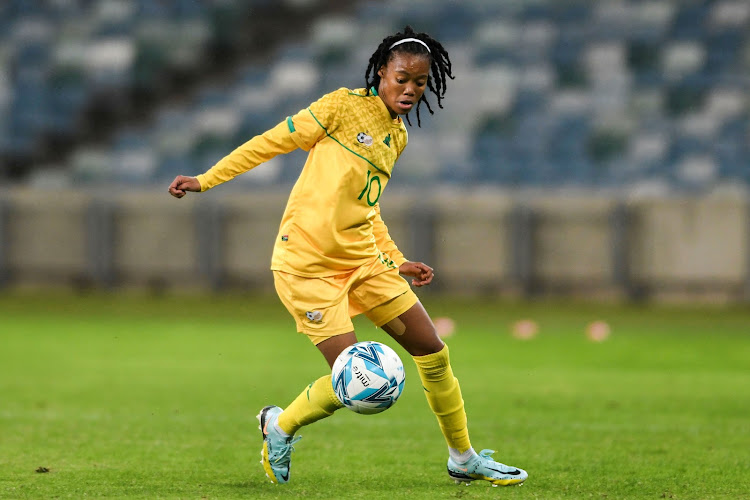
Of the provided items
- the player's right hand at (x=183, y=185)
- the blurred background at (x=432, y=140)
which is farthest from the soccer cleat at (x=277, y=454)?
the blurred background at (x=432, y=140)

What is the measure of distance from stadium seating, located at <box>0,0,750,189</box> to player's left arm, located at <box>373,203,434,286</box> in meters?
10.1

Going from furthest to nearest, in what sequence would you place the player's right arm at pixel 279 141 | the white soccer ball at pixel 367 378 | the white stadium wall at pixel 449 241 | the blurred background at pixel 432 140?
the blurred background at pixel 432 140 < the white stadium wall at pixel 449 241 < the player's right arm at pixel 279 141 < the white soccer ball at pixel 367 378

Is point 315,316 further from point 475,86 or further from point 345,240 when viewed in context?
point 475,86

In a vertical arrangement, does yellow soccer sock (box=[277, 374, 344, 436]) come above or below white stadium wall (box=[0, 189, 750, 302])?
below

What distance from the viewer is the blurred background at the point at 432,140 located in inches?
535

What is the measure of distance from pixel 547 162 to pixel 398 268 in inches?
417

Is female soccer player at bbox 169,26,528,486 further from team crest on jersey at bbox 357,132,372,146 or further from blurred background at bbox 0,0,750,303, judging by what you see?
blurred background at bbox 0,0,750,303

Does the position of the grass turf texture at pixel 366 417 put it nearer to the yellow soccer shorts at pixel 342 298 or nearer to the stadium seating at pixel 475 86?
the yellow soccer shorts at pixel 342 298

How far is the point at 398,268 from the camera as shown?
4840 millimetres

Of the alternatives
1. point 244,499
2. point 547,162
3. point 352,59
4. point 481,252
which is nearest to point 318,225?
point 244,499

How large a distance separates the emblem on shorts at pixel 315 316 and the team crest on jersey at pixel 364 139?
66 centimetres

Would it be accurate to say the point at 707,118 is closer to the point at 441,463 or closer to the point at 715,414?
the point at 715,414

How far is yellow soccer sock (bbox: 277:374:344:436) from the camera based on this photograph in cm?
455

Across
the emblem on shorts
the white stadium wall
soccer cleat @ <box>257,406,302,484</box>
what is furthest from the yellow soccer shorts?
the white stadium wall
